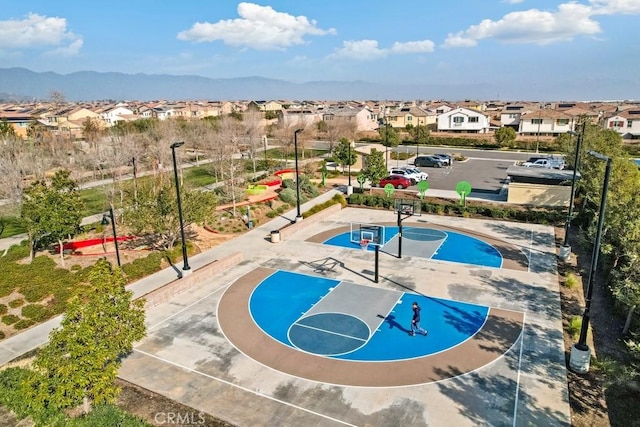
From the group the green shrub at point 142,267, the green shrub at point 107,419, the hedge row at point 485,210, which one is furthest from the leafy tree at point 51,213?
the hedge row at point 485,210

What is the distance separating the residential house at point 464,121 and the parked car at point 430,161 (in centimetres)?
3470

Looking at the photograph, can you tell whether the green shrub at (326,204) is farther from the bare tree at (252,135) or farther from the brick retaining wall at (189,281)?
the bare tree at (252,135)

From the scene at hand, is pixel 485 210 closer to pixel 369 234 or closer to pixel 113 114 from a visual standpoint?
pixel 369 234

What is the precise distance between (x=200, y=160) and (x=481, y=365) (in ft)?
189

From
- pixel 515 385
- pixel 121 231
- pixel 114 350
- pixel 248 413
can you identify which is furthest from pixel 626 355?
pixel 121 231

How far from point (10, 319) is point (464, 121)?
8386cm

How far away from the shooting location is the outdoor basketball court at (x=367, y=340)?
12.8 m

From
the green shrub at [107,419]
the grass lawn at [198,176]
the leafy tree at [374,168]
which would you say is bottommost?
the green shrub at [107,419]

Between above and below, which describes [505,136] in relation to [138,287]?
above

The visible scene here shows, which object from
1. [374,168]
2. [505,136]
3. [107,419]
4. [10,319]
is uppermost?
[505,136]

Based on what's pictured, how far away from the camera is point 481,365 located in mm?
14656

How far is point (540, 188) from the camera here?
114 ft

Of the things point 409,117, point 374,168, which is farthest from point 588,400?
point 409,117

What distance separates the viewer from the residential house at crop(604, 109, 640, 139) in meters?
77.4
